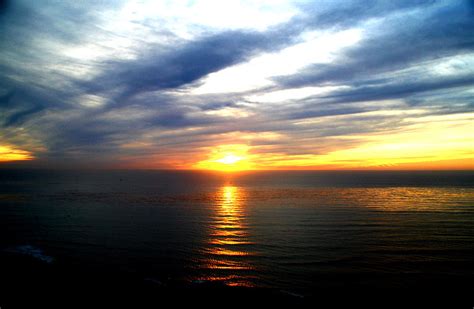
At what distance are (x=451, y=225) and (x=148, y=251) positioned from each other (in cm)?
4355

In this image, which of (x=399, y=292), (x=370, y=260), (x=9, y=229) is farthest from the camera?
(x=9, y=229)

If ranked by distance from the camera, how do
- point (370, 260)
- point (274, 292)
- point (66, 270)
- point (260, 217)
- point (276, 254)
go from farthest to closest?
point (260, 217) → point (276, 254) → point (370, 260) → point (66, 270) → point (274, 292)

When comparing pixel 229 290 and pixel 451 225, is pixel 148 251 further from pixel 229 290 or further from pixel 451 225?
pixel 451 225

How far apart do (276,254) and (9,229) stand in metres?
38.4

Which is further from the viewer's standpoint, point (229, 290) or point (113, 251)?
point (113, 251)

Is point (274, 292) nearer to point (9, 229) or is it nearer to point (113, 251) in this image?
point (113, 251)

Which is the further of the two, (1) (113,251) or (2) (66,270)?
(1) (113,251)

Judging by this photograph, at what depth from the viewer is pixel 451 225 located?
41.6m

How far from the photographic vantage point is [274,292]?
62.3ft

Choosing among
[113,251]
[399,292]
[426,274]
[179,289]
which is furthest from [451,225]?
[113,251]

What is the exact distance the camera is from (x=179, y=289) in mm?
19438

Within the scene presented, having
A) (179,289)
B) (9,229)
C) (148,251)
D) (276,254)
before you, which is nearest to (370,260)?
(276,254)

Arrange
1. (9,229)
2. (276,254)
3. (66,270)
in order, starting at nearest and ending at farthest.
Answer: (66,270)
(276,254)
(9,229)

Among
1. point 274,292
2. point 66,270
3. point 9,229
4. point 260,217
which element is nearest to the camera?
point 274,292
